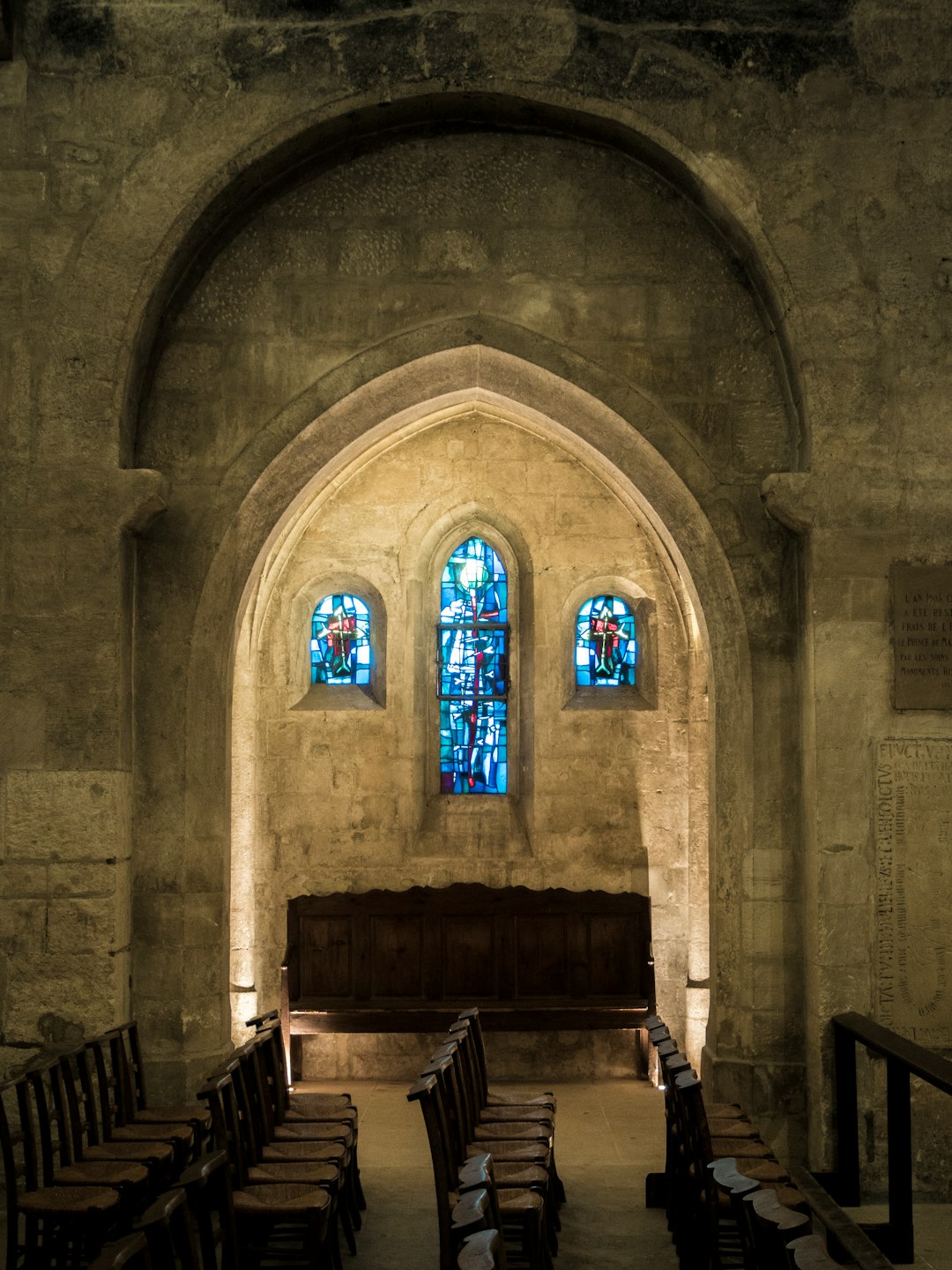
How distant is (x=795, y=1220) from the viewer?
2938 mm

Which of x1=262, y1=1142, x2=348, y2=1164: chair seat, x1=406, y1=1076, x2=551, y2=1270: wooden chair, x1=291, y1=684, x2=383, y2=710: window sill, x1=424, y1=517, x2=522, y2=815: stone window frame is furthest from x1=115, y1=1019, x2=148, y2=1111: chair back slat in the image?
x1=424, y1=517, x2=522, y2=815: stone window frame

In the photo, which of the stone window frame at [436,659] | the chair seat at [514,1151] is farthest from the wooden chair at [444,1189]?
the stone window frame at [436,659]

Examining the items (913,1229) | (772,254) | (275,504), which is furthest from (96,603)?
(913,1229)

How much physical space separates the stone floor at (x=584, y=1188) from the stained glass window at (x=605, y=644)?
9.28 feet

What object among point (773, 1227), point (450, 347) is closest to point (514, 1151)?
point (773, 1227)

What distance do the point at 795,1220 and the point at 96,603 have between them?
4330 mm

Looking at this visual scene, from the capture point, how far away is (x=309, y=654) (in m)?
10.4

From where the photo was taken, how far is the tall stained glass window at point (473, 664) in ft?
34.5

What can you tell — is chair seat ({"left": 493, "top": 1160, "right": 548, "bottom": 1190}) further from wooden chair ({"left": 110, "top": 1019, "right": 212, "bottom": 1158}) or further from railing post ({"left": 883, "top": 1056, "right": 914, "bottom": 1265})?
railing post ({"left": 883, "top": 1056, "right": 914, "bottom": 1265})

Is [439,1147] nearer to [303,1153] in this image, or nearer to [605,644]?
[303,1153]

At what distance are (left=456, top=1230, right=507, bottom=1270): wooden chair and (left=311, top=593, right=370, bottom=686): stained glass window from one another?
748 cm

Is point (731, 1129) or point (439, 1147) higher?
point (439, 1147)

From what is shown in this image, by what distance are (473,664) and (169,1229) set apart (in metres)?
7.47

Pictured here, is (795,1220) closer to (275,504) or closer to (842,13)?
(275,504)
